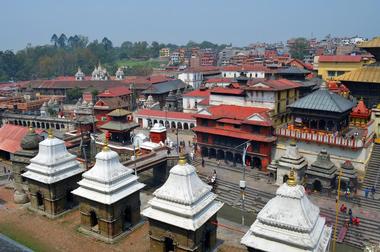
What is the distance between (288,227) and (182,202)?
5.00 metres

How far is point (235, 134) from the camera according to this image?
33.3 m

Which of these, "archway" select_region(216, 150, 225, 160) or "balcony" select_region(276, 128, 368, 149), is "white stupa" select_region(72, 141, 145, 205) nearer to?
"balcony" select_region(276, 128, 368, 149)

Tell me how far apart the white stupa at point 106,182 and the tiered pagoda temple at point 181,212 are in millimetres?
3003

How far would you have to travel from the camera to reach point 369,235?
21.8m

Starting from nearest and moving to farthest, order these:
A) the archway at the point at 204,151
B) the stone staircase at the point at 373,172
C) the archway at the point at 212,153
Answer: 1. the stone staircase at the point at 373,172
2. the archway at the point at 212,153
3. the archway at the point at 204,151

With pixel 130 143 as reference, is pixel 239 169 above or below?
below

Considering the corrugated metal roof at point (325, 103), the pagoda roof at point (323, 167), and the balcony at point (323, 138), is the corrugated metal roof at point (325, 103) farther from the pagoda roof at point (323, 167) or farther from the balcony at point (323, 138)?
the pagoda roof at point (323, 167)

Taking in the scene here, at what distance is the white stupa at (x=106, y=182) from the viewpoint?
59.0 ft

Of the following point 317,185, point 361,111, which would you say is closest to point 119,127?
point 317,185

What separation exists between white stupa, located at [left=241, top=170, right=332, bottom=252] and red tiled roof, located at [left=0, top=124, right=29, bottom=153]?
30.4m

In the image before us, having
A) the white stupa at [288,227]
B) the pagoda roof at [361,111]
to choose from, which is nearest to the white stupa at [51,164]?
the white stupa at [288,227]

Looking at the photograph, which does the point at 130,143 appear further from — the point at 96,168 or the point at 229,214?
the point at 96,168

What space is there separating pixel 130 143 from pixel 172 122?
54.8ft

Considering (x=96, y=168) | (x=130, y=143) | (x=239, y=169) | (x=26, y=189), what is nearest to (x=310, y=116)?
(x=239, y=169)
